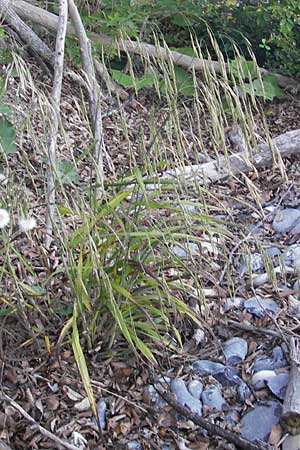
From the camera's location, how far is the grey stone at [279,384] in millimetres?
2389

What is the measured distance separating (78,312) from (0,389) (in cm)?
38

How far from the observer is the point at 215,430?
220cm

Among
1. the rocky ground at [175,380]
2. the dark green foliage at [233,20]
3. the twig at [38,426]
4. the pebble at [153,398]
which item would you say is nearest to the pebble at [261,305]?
the rocky ground at [175,380]

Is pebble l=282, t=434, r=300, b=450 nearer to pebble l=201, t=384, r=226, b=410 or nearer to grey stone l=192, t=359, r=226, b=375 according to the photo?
pebble l=201, t=384, r=226, b=410

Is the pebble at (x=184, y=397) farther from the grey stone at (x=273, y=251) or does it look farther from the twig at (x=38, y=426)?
the grey stone at (x=273, y=251)

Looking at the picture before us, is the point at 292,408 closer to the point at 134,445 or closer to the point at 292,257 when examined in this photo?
the point at 134,445

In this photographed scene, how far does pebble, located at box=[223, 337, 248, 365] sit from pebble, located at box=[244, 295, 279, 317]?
0.18 m

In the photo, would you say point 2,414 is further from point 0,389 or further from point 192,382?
point 192,382

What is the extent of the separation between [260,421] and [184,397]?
272mm

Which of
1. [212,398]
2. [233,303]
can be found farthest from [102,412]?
[233,303]

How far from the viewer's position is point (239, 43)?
4840mm

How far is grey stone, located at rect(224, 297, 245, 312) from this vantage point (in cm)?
281

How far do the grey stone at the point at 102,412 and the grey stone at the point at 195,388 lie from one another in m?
0.31

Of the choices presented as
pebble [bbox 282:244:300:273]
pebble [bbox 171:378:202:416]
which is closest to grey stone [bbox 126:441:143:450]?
pebble [bbox 171:378:202:416]
